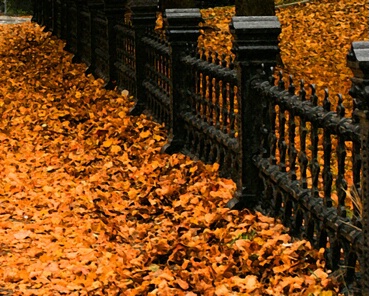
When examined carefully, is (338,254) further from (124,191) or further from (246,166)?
(124,191)

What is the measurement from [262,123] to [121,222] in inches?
68.3

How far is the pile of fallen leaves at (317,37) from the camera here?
51.4 feet

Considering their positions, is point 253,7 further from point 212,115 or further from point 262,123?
point 262,123

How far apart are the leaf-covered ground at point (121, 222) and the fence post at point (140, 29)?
29cm

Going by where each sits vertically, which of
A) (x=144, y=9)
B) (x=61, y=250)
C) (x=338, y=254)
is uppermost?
(x=144, y=9)

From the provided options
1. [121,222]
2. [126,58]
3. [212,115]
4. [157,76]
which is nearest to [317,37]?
[126,58]

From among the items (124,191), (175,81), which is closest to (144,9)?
(175,81)

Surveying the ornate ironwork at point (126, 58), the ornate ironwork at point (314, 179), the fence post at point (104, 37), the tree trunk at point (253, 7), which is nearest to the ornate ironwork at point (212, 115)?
the ornate ironwork at point (314, 179)

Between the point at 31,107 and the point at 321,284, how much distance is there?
28.6ft

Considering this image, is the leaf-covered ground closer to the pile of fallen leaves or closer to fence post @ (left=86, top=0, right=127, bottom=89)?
fence post @ (left=86, top=0, right=127, bottom=89)

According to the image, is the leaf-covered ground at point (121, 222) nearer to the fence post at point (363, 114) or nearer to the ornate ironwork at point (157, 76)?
the ornate ironwork at point (157, 76)

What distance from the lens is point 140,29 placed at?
1187cm

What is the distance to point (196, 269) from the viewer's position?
650 centimetres

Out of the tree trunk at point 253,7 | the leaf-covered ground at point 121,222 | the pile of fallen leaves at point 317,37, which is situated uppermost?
the tree trunk at point 253,7
